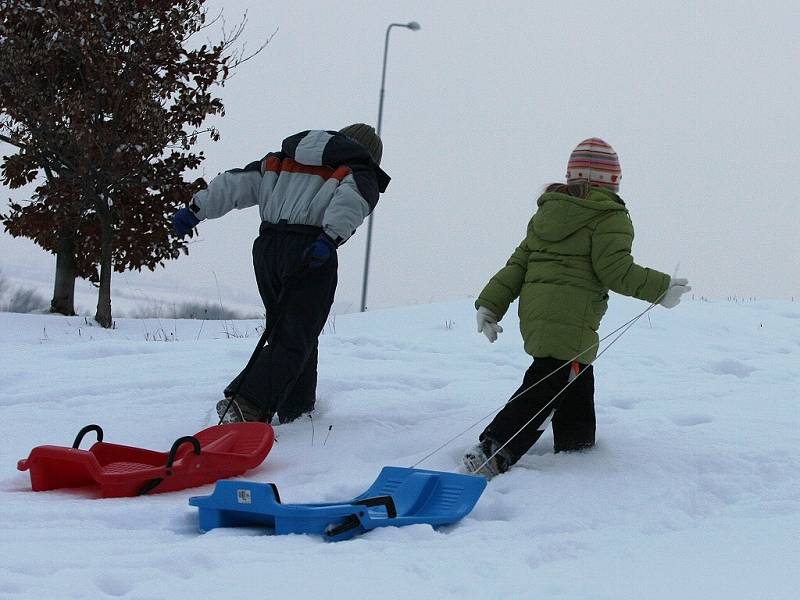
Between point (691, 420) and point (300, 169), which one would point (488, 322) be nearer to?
point (300, 169)

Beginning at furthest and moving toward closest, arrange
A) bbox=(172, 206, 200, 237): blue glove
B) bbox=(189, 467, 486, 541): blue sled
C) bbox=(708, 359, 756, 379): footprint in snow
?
1. bbox=(708, 359, 756, 379): footprint in snow
2. bbox=(172, 206, 200, 237): blue glove
3. bbox=(189, 467, 486, 541): blue sled

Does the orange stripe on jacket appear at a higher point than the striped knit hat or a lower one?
lower

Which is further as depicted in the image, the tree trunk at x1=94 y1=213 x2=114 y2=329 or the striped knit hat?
the tree trunk at x1=94 y1=213 x2=114 y2=329

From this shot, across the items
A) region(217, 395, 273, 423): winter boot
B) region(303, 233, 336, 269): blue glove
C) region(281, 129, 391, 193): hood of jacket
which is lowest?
region(217, 395, 273, 423): winter boot

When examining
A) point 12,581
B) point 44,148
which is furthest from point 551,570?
point 44,148

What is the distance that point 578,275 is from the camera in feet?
14.5

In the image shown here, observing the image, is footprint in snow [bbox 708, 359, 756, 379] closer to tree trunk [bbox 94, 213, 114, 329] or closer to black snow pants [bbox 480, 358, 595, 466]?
black snow pants [bbox 480, 358, 595, 466]

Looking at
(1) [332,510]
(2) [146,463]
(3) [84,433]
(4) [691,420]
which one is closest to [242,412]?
(2) [146,463]

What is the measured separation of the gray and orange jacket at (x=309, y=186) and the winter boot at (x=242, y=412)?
0.98m

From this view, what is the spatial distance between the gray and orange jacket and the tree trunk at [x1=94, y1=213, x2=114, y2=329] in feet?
30.0

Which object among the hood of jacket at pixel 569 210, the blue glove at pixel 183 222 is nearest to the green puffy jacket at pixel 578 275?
the hood of jacket at pixel 569 210

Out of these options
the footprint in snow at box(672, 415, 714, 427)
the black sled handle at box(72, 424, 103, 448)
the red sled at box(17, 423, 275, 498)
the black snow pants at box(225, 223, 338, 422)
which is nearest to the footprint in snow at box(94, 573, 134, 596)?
the red sled at box(17, 423, 275, 498)

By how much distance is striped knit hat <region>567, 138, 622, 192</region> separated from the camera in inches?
181

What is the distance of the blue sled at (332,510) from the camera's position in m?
3.35
